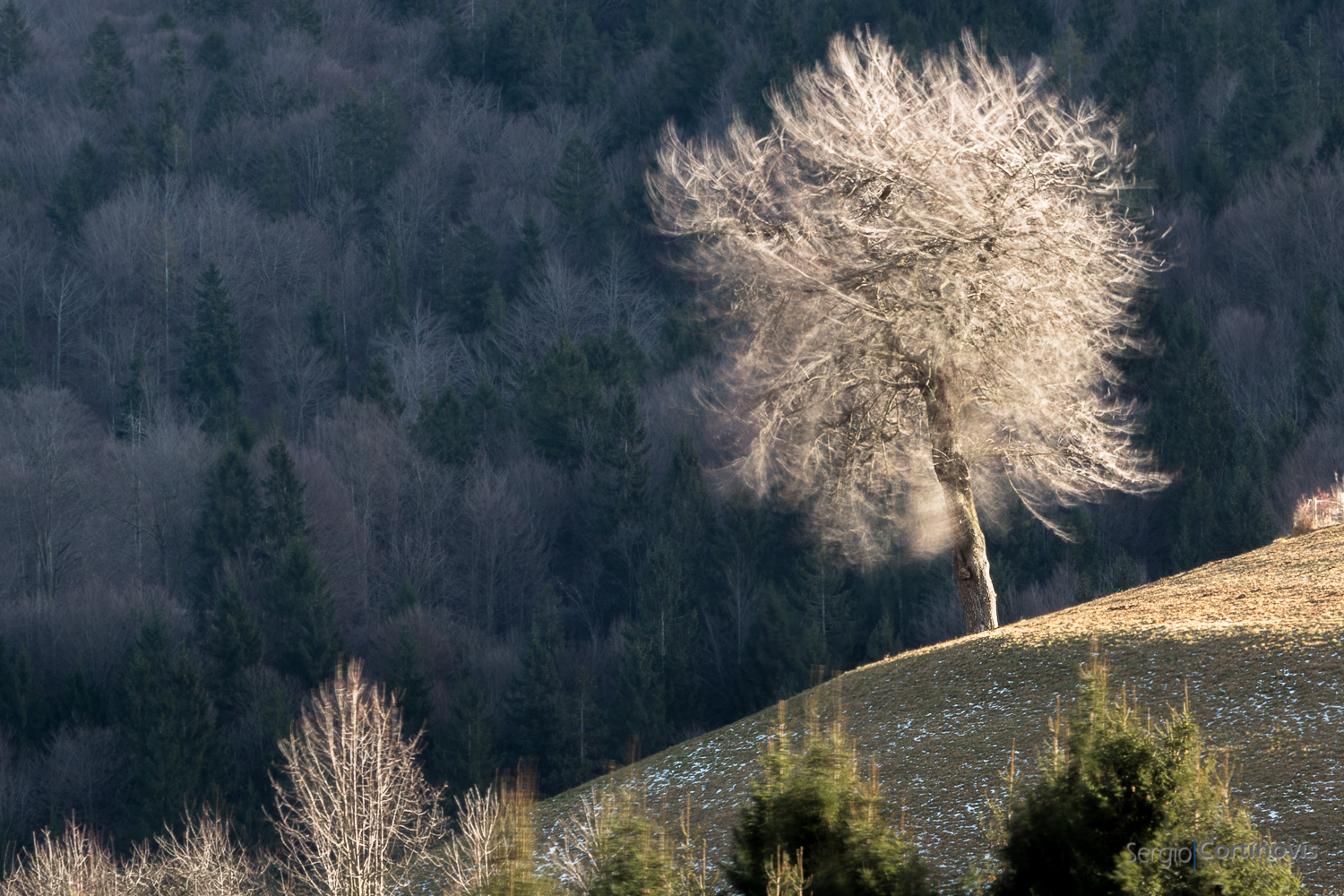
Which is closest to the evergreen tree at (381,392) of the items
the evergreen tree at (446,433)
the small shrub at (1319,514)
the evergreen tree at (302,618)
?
the evergreen tree at (446,433)

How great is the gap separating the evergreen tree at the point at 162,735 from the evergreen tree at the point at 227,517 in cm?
754

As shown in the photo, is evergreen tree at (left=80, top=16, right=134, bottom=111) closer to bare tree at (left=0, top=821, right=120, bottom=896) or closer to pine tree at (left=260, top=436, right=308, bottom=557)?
pine tree at (left=260, top=436, right=308, bottom=557)

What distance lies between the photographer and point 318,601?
153 ft

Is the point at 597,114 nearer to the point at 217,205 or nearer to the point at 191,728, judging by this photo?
the point at 217,205

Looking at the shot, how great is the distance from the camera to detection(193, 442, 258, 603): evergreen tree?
2015 inches

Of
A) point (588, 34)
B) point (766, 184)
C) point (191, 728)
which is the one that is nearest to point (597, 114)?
point (588, 34)

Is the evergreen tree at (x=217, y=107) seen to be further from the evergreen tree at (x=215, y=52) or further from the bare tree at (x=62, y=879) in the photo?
the bare tree at (x=62, y=879)

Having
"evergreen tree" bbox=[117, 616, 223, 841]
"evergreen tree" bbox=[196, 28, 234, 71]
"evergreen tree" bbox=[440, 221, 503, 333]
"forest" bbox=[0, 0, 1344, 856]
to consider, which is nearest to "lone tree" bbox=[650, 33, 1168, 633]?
"forest" bbox=[0, 0, 1344, 856]

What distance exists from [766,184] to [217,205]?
62.0m

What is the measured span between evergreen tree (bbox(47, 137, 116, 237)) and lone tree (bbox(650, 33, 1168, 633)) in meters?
61.7

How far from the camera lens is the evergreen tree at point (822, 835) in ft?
24.8

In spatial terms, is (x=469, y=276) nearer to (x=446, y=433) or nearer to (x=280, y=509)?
(x=446, y=433)

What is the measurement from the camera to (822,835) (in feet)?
25.8

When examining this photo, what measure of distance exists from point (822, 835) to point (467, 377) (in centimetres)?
5933
